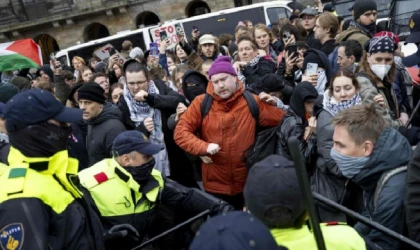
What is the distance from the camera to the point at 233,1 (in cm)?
2506

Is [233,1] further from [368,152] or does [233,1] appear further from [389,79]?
[368,152]

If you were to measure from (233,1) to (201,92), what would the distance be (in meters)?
21.3

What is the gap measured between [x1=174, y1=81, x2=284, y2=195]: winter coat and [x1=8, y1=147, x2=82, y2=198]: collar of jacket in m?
1.57

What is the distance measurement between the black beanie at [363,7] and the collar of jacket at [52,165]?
4.84 m

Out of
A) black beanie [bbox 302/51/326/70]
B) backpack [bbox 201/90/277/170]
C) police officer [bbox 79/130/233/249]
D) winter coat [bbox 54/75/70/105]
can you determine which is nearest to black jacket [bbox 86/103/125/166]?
backpack [bbox 201/90/277/170]

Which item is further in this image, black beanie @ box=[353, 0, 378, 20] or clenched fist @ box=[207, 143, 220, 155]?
black beanie @ box=[353, 0, 378, 20]

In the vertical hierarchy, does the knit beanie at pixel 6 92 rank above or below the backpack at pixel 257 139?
above

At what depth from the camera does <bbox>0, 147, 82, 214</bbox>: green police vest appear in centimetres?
Answer: 225

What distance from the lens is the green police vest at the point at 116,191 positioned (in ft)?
10.2

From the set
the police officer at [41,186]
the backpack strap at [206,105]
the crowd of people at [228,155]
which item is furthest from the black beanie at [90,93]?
the police officer at [41,186]

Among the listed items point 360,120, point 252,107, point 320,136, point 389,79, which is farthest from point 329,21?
point 360,120

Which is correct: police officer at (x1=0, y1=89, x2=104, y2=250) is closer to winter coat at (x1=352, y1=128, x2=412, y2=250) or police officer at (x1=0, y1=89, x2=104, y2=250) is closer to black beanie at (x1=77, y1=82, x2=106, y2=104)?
winter coat at (x1=352, y1=128, x2=412, y2=250)

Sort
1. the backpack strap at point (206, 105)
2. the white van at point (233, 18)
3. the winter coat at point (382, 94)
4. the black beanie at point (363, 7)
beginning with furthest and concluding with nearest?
the white van at point (233, 18) → the black beanie at point (363, 7) → the backpack strap at point (206, 105) → the winter coat at point (382, 94)

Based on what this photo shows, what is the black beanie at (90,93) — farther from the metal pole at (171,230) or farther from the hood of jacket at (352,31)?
the hood of jacket at (352,31)
